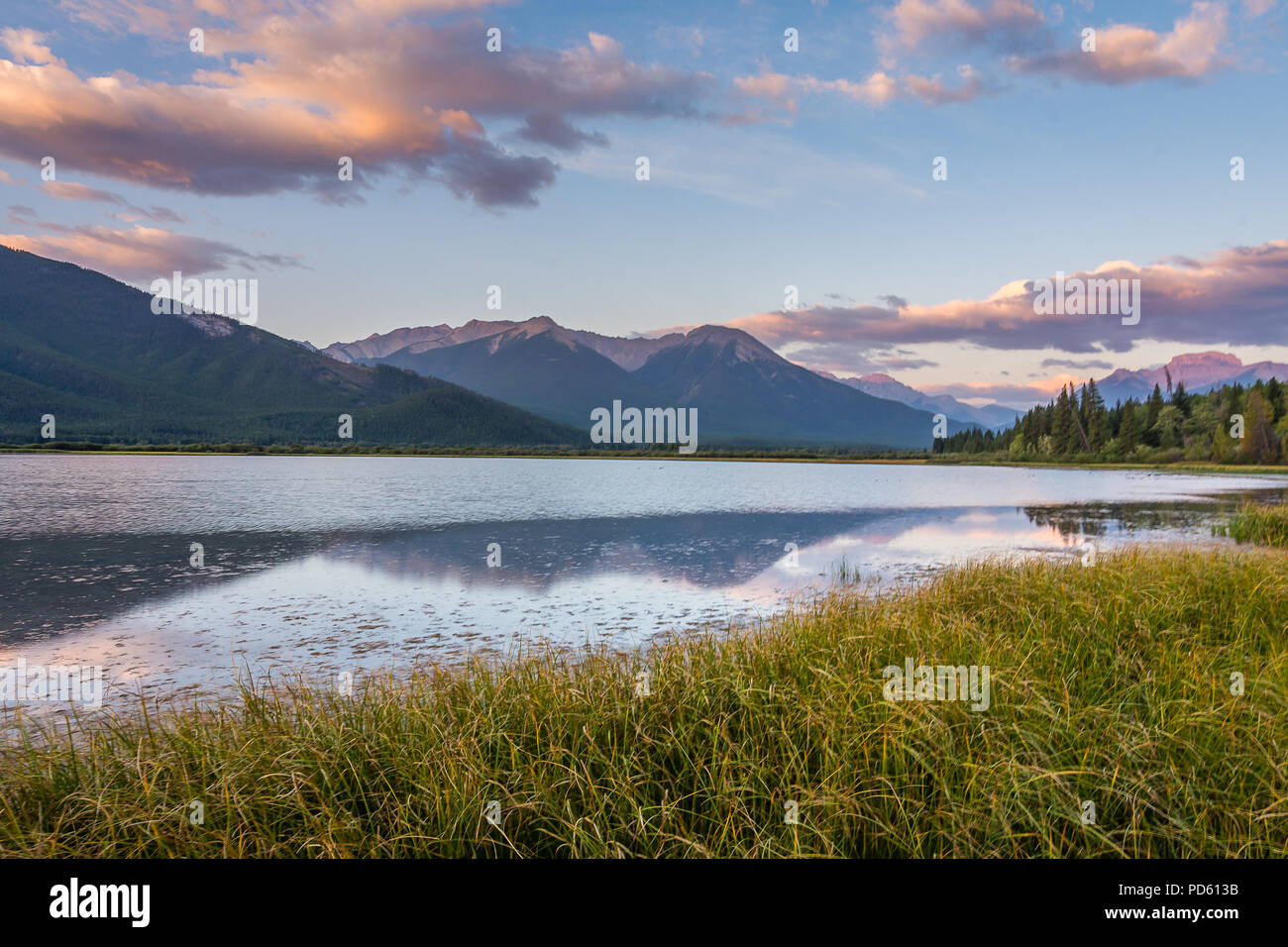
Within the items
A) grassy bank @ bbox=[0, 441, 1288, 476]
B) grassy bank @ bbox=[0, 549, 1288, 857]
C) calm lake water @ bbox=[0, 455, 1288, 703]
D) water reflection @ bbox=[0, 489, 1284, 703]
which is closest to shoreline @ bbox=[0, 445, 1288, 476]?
grassy bank @ bbox=[0, 441, 1288, 476]


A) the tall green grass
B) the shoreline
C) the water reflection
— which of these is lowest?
the water reflection

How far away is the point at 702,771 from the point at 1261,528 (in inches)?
1219

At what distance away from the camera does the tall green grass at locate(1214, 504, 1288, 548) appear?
79.6 ft

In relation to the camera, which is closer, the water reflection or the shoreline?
the water reflection

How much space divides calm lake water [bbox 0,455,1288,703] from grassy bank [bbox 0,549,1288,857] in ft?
11.8

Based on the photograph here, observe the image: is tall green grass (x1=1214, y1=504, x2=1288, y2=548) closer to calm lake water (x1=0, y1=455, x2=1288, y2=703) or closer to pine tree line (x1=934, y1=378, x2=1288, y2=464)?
calm lake water (x1=0, y1=455, x2=1288, y2=703)

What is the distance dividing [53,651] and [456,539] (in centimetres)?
1577

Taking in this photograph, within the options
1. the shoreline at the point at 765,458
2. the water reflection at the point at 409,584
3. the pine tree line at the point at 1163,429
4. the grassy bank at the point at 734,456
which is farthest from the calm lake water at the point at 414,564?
the pine tree line at the point at 1163,429

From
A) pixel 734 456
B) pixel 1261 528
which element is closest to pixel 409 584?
pixel 1261 528

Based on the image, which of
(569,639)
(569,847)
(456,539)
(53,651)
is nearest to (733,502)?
(456,539)

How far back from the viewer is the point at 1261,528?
83.8 feet

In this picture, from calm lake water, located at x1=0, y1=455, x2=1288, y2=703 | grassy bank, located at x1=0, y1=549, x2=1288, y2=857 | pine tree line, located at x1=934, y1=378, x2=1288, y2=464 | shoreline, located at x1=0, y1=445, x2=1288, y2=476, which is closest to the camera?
grassy bank, located at x1=0, y1=549, x2=1288, y2=857

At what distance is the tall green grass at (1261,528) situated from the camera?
24.3 m

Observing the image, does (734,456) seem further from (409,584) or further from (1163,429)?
(409,584)
